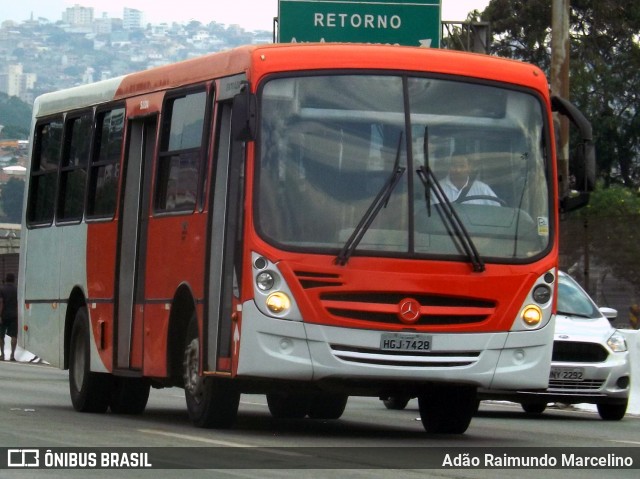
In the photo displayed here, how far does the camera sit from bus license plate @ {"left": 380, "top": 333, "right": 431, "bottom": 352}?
42.8 feet

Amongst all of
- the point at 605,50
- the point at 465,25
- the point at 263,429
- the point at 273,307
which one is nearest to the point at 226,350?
the point at 273,307

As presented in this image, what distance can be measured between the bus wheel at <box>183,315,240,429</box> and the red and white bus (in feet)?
0.06

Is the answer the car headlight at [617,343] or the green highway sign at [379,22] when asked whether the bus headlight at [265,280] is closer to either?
the car headlight at [617,343]

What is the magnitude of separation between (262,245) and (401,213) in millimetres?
1083

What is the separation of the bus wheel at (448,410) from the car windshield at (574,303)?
537cm

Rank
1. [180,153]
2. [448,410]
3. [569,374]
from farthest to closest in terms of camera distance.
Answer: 1. [569,374]
2. [180,153]
3. [448,410]

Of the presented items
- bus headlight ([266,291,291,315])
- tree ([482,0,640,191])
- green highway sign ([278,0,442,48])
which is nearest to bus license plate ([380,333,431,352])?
bus headlight ([266,291,291,315])

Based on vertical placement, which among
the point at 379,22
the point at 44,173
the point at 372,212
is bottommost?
the point at 372,212

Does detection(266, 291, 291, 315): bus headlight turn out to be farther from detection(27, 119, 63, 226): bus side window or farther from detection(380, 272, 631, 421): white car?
detection(27, 119, 63, 226): bus side window

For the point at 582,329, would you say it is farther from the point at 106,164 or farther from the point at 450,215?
the point at 450,215

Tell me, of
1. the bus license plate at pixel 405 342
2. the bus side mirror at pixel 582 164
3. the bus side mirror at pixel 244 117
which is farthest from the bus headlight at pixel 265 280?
the bus side mirror at pixel 582 164

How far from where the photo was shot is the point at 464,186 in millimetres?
13523

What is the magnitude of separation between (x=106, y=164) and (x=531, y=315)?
5190mm

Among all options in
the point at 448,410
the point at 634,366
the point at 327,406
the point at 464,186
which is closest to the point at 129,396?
the point at 327,406
